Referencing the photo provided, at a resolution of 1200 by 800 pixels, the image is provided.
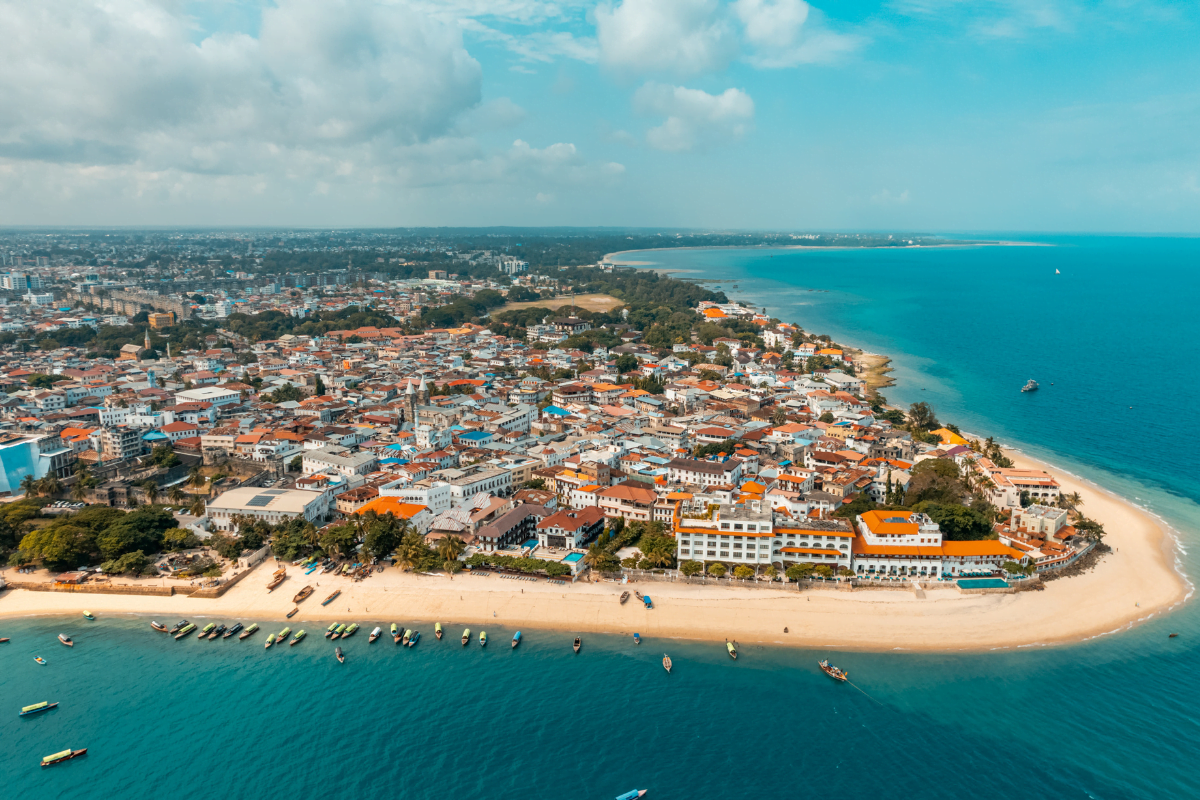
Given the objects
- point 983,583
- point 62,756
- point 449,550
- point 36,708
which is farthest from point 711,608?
point 36,708

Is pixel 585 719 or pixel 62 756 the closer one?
pixel 62 756

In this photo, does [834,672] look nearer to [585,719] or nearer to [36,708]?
[585,719]

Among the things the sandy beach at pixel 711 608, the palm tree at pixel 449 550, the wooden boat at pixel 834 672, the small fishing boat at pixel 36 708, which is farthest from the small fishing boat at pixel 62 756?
the wooden boat at pixel 834 672

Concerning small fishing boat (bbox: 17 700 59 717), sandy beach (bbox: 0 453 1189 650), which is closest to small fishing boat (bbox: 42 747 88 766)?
small fishing boat (bbox: 17 700 59 717)

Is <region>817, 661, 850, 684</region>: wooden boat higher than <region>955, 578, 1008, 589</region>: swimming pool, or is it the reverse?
<region>955, 578, 1008, 589</region>: swimming pool

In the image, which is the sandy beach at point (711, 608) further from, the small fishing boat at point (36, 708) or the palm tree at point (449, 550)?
the small fishing boat at point (36, 708)

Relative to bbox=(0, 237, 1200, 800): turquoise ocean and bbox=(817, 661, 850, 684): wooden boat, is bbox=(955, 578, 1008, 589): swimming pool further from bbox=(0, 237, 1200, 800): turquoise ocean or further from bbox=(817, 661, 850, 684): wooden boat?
bbox=(817, 661, 850, 684): wooden boat
